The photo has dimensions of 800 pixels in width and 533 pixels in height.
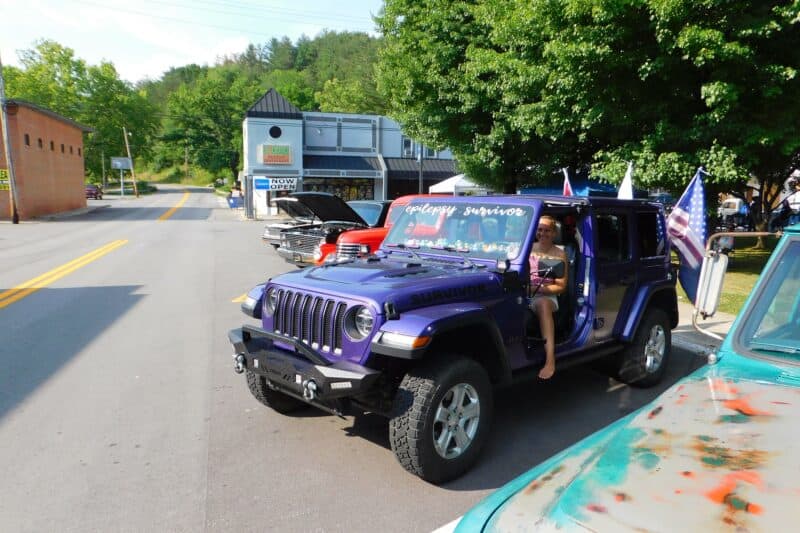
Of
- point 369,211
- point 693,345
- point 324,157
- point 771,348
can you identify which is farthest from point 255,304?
point 324,157

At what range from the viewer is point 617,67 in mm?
10109

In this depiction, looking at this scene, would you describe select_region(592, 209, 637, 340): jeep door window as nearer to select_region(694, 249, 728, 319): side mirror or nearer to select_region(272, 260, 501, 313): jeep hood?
select_region(272, 260, 501, 313): jeep hood

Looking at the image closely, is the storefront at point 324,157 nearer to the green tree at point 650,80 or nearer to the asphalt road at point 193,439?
the green tree at point 650,80

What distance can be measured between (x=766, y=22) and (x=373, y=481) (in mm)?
9129

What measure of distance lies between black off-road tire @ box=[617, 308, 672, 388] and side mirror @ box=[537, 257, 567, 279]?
1301mm

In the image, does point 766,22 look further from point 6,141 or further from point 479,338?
point 6,141

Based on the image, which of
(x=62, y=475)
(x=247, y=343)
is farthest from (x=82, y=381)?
(x=247, y=343)

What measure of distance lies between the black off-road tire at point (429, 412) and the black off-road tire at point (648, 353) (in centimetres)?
243

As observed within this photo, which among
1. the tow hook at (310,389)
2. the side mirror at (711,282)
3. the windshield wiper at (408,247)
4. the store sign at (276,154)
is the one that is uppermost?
the store sign at (276,154)

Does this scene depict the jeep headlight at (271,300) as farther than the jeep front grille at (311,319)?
Yes

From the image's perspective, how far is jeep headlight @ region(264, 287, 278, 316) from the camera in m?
4.39

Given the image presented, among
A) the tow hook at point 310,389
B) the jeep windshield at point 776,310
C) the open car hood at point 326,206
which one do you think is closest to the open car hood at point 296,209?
the open car hood at point 326,206

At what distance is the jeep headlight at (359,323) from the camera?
3.68 metres

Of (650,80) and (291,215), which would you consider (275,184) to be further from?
(650,80)
